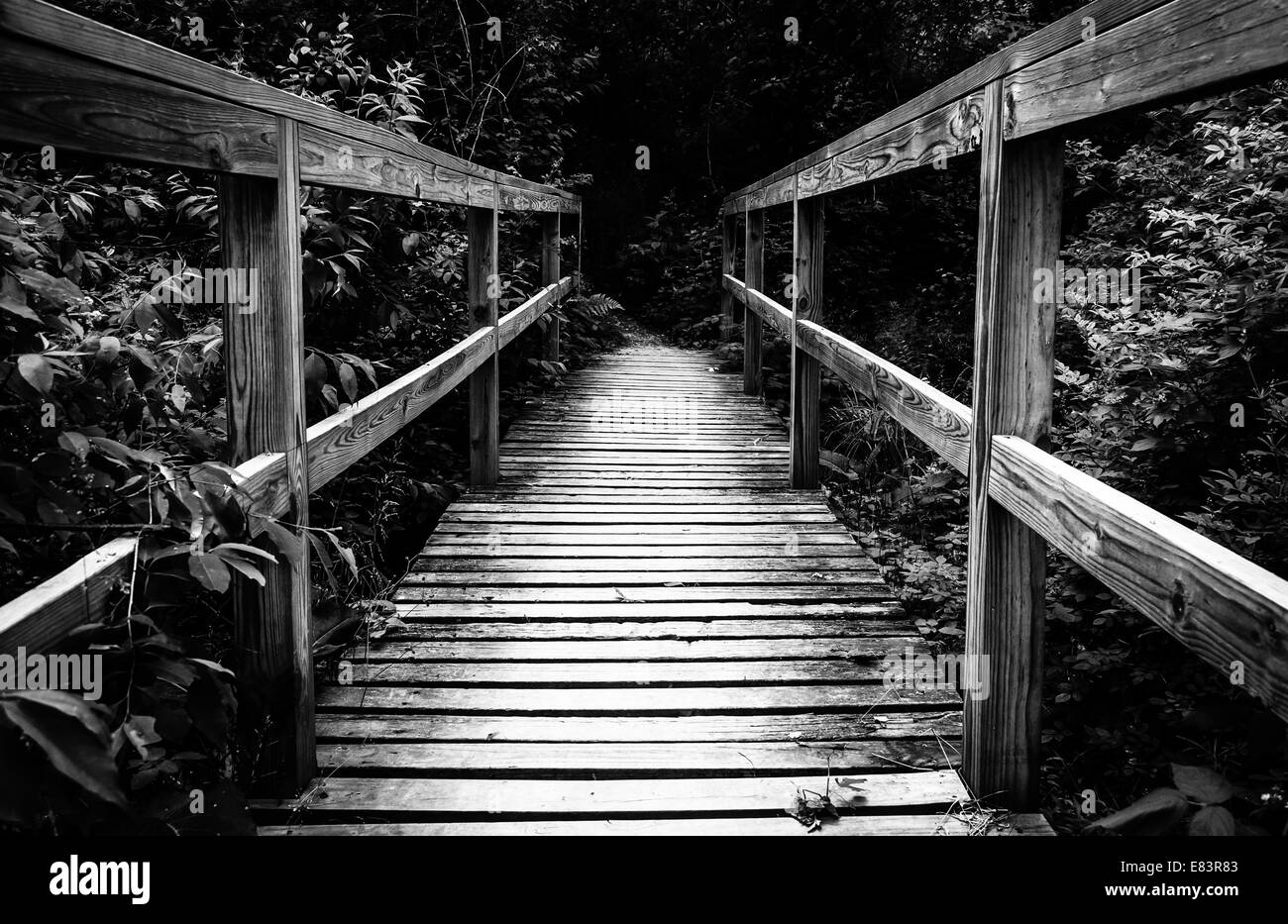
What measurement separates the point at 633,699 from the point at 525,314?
387 cm

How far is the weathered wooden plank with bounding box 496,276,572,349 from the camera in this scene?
5762mm

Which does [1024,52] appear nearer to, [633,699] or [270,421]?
[270,421]

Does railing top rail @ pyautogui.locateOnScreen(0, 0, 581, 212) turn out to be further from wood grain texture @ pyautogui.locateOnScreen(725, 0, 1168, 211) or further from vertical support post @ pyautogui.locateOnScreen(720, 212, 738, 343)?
vertical support post @ pyautogui.locateOnScreen(720, 212, 738, 343)

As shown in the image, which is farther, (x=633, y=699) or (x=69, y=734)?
(x=633, y=699)

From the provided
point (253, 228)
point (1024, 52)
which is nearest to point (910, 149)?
point (1024, 52)

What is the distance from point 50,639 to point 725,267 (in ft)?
Result: 34.0

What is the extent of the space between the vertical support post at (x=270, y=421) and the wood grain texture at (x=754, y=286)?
5747mm

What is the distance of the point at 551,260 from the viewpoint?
8453 mm

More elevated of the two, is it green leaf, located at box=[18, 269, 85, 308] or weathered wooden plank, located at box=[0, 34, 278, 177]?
A: weathered wooden plank, located at box=[0, 34, 278, 177]

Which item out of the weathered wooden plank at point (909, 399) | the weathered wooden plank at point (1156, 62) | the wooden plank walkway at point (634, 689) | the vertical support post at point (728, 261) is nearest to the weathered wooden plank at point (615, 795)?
the wooden plank walkway at point (634, 689)

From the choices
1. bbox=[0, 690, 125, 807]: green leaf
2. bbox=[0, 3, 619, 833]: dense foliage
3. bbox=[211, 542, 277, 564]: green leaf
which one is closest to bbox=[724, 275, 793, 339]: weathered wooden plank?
bbox=[0, 3, 619, 833]: dense foliage

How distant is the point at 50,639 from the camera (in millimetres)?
1438

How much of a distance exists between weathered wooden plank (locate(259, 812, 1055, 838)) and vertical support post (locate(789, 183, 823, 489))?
3266 mm
